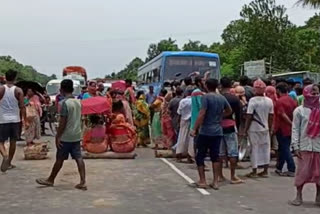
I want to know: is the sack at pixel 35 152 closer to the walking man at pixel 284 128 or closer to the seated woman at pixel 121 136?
the seated woman at pixel 121 136

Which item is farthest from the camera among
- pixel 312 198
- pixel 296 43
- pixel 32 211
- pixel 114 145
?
pixel 296 43

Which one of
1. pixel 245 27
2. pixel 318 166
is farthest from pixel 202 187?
pixel 245 27

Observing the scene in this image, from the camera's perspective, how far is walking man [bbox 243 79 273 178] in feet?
37.9

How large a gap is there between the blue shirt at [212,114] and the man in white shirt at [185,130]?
2985mm

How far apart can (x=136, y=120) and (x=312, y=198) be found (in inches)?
326

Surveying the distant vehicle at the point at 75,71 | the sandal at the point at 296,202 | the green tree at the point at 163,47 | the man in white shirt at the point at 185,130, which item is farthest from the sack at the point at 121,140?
the green tree at the point at 163,47

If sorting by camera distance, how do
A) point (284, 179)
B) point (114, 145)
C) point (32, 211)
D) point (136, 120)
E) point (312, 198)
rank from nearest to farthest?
1. point (32, 211)
2. point (312, 198)
3. point (284, 179)
4. point (114, 145)
5. point (136, 120)

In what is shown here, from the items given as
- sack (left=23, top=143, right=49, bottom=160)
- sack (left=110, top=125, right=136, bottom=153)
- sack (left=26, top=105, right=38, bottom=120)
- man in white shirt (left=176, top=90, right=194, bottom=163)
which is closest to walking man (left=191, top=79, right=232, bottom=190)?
man in white shirt (left=176, top=90, right=194, bottom=163)

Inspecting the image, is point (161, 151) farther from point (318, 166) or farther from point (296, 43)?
point (296, 43)

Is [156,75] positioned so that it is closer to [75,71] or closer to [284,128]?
[284,128]

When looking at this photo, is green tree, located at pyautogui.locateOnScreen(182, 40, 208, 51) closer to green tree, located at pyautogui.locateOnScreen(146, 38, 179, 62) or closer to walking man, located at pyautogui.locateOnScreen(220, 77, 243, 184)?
green tree, located at pyautogui.locateOnScreen(146, 38, 179, 62)

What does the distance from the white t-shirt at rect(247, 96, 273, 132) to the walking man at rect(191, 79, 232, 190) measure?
1.28m

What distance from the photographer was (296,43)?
156 feet

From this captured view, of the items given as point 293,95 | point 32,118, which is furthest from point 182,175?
point 32,118
